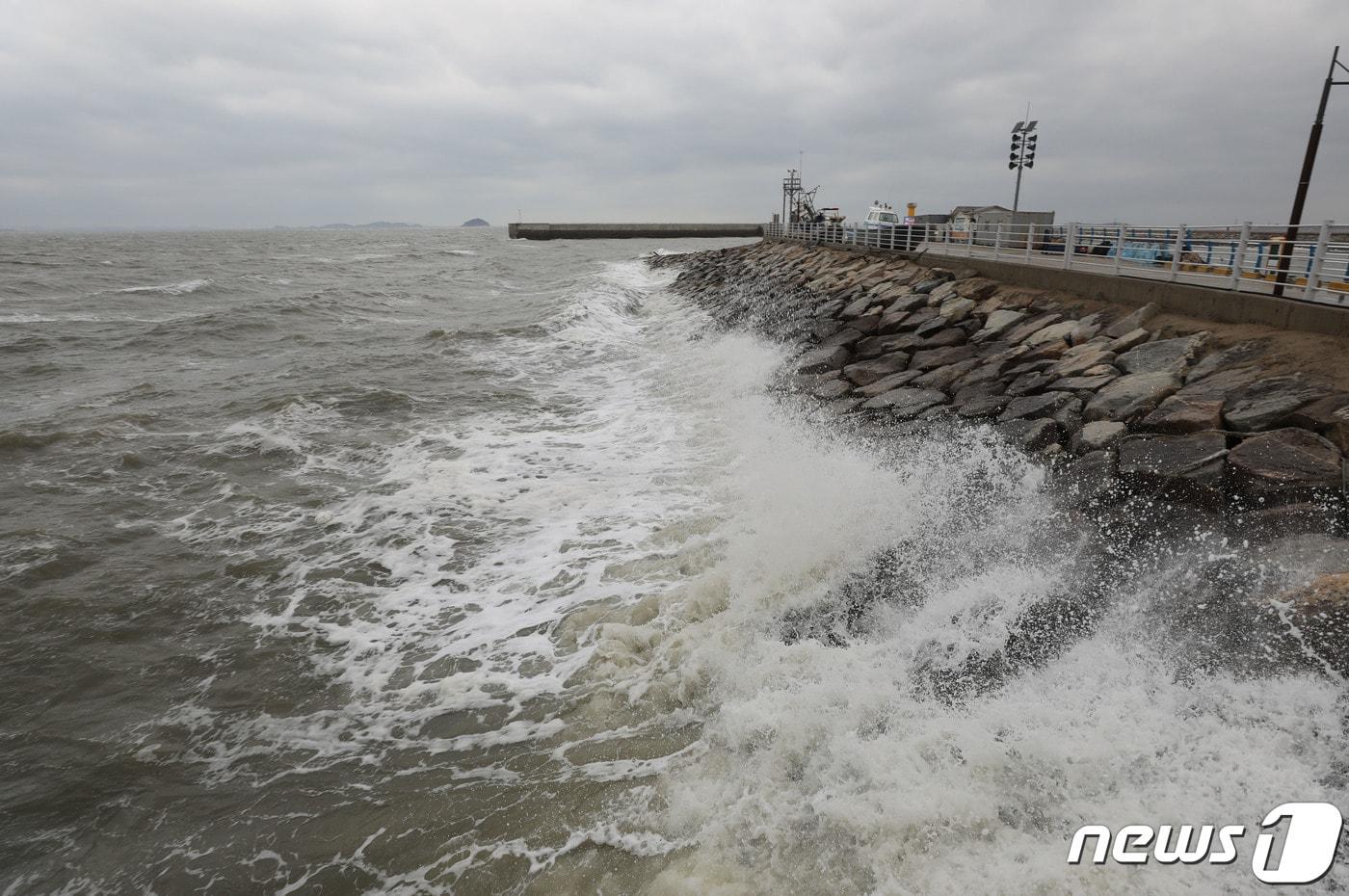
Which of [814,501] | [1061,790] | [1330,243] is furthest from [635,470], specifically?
[1330,243]

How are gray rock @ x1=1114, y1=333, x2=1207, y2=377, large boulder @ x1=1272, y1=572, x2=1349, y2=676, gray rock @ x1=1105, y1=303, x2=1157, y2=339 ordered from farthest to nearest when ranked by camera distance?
gray rock @ x1=1105, y1=303, x2=1157, y2=339 → gray rock @ x1=1114, y1=333, x2=1207, y2=377 → large boulder @ x1=1272, y1=572, x2=1349, y2=676

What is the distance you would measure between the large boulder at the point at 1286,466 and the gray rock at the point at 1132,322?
3501 millimetres

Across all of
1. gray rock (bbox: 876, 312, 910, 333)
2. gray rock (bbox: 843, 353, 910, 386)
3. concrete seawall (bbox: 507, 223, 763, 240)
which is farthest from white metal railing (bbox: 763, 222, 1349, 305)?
concrete seawall (bbox: 507, 223, 763, 240)

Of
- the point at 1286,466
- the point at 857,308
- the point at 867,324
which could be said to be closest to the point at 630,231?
the point at 857,308

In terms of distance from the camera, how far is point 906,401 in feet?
28.9

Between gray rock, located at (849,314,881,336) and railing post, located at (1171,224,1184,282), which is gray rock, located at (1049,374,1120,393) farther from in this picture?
gray rock, located at (849,314,881,336)

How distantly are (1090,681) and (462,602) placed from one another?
15.6 feet

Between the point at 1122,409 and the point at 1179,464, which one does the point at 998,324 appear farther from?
the point at 1179,464

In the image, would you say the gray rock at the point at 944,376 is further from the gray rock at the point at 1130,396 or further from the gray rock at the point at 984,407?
the gray rock at the point at 1130,396

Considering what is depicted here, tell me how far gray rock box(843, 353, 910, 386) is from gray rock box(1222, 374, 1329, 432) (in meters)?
4.92

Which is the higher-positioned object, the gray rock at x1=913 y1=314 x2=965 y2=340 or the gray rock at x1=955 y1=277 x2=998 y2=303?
the gray rock at x1=955 y1=277 x2=998 y2=303

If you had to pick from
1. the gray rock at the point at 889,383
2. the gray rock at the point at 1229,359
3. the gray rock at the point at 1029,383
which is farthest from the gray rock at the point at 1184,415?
the gray rock at the point at 889,383

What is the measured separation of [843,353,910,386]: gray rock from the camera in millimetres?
10302

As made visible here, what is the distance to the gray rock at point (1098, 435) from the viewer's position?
5902 mm
